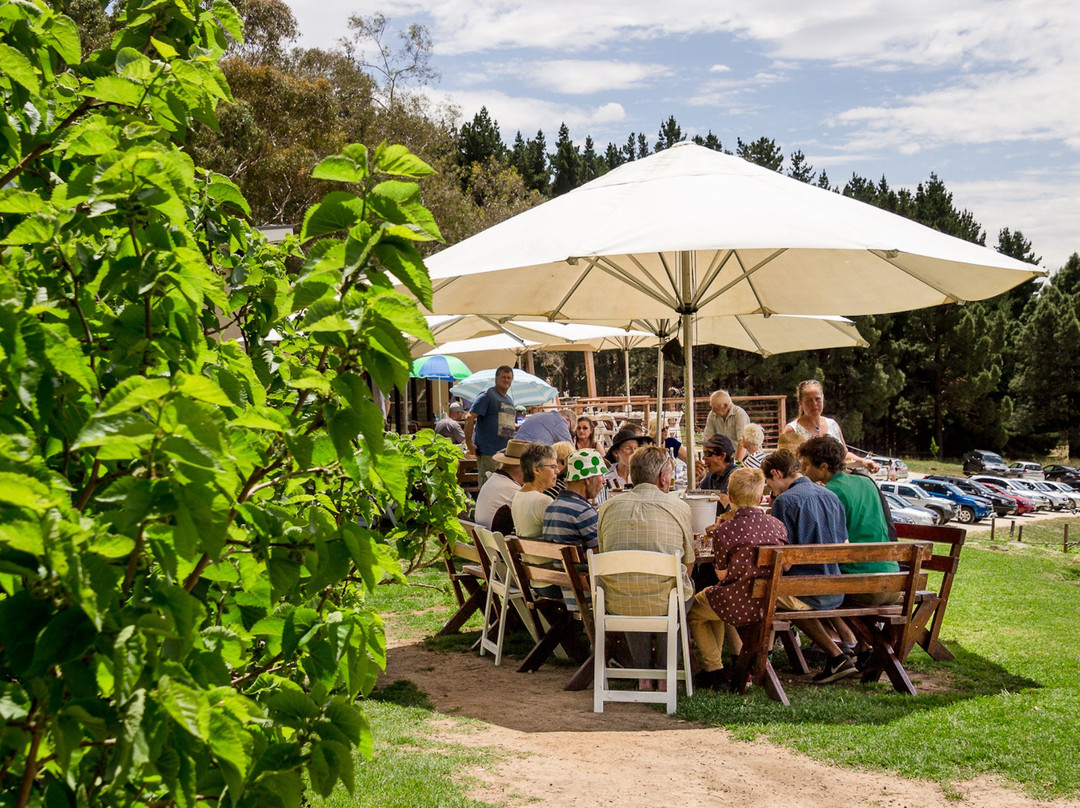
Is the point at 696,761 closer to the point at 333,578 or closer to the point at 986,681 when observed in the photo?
the point at 986,681

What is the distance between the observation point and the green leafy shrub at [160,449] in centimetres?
117

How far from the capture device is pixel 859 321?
57.3 metres

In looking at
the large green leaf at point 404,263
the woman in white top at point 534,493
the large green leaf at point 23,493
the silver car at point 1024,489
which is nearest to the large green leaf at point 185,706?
the large green leaf at point 23,493

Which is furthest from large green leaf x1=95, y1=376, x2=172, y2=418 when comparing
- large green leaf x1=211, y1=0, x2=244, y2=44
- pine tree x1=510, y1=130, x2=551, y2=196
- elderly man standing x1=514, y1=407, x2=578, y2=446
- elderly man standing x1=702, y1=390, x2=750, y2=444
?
pine tree x1=510, y1=130, x2=551, y2=196

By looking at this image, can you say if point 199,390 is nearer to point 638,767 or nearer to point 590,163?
point 638,767

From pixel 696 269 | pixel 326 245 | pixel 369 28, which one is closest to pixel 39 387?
pixel 326 245

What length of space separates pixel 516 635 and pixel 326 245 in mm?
6579

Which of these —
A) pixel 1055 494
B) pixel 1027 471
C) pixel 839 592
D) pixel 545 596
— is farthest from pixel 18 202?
pixel 1027 471

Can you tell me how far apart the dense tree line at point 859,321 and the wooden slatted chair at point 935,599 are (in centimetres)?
2915

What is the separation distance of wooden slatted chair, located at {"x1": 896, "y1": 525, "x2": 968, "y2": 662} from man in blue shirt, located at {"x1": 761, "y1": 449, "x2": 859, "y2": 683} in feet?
1.39

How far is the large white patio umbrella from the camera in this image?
5.95 m

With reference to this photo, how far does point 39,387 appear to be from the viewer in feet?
4.35

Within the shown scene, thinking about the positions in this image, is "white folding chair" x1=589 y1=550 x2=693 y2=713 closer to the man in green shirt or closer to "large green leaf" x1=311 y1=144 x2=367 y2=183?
the man in green shirt

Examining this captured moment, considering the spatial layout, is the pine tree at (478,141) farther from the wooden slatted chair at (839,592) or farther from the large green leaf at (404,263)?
the large green leaf at (404,263)
